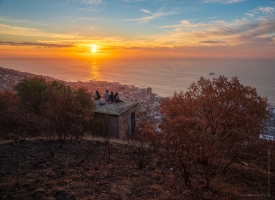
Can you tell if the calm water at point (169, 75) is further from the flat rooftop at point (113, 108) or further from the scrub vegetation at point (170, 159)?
the scrub vegetation at point (170, 159)

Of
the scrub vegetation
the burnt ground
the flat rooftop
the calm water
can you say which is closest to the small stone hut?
the flat rooftop

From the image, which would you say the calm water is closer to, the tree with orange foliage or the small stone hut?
the small stone hut

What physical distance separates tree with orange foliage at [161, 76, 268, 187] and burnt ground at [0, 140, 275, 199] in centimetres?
105

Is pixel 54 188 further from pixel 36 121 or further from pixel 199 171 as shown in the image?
pixel 36 121

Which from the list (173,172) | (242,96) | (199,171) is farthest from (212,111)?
(173,172)

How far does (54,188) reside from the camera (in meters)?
6.26

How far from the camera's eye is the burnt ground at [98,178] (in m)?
6.30

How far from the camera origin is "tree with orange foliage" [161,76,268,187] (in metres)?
8.80

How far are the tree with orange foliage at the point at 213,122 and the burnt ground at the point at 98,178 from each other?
1.05 metres

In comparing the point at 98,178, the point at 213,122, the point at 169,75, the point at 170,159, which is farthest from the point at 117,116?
the point at 169,75

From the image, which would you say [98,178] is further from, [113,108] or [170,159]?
[113,108]

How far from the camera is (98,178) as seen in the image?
752cm

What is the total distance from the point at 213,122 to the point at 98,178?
5.97 meters

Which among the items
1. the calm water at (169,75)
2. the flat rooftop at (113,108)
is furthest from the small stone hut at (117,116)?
the calm water at (169,75)
